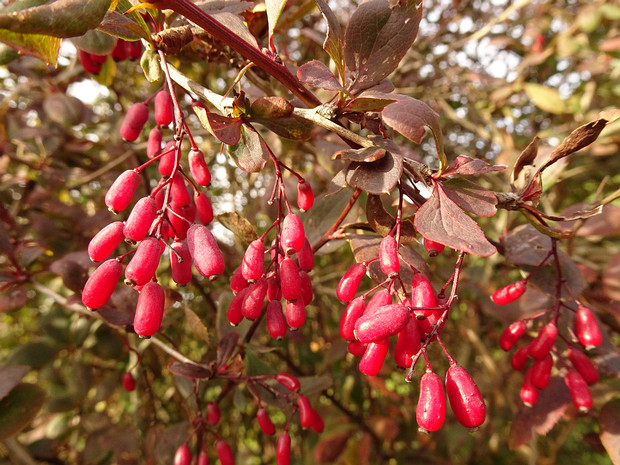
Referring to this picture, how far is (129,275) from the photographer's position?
2.42 feet

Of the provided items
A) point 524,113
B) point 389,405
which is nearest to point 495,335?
point 389,405

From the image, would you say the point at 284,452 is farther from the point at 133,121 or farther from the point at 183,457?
the point at 133,121

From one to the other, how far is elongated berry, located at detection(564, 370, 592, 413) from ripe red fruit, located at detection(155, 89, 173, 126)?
44.6 inches

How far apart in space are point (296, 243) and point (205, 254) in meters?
0.16

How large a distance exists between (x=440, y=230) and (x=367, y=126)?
29cm

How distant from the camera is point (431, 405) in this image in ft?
2.27

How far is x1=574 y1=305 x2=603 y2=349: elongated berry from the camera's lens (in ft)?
3.52

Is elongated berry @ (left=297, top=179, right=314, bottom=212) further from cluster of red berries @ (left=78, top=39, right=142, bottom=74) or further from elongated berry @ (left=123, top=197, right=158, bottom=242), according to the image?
cluster of red berries @ (left=78, top=39, right=142, bottom=74)

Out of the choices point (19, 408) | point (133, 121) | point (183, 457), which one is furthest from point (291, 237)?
point (19, 408)

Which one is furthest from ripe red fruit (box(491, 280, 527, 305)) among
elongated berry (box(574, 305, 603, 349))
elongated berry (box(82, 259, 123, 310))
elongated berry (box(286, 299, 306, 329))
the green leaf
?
the green leaf

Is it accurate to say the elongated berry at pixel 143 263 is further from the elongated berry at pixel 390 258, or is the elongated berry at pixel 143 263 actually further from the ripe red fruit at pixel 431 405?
the ripe red fruit at pixel 431 405

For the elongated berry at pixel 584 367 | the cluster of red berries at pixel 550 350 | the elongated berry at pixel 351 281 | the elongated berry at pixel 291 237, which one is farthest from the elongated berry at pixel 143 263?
the elongated berry at pixel 584 367

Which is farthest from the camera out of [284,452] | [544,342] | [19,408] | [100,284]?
[19,408]

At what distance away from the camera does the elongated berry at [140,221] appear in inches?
29.7
